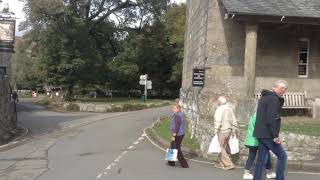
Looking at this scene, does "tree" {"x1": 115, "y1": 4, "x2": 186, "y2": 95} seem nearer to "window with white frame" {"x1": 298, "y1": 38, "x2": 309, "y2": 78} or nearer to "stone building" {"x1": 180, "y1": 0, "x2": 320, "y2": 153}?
"stone building" {"x1": 180, "y1": 0, "x2": 320, "y2": 153}

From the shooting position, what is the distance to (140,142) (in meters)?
22.6

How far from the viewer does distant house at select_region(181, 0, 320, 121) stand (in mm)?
21730

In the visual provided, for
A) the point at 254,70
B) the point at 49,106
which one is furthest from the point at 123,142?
Result: the point at 49,106

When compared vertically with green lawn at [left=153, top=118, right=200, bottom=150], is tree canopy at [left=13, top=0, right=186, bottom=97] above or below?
above

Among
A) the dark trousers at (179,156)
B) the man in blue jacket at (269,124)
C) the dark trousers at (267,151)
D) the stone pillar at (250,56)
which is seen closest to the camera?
the man in blue jacket at (269,124)

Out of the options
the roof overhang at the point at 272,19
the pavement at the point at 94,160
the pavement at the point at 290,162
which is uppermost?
the roof overhang at the point at 272,19

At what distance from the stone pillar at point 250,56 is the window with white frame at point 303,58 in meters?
3.47

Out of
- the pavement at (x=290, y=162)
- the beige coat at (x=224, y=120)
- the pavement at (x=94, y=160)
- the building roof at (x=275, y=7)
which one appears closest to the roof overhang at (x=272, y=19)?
the building roof at (x=275, y=7)

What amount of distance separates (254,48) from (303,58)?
384 centimetres

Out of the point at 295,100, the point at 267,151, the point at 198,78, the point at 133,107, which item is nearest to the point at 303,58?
the point at 295,100

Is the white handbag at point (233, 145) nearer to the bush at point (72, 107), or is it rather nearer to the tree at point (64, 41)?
the bush at point (72, 107)

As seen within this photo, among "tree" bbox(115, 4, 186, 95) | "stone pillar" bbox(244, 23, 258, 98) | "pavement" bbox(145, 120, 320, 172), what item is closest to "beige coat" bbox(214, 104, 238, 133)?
"pavement" bbox(145, 120, 320, 172)

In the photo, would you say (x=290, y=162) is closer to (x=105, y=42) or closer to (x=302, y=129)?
(x=302, y=129)

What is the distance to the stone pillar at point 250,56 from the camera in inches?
865
